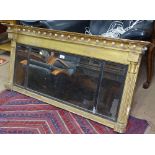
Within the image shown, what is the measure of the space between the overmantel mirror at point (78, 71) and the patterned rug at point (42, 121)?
0.04 m

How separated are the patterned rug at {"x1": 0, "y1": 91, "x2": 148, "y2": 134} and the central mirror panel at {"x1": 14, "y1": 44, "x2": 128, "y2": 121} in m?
0.07

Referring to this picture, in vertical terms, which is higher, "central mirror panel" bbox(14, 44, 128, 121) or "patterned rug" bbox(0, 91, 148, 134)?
"central mirror panel" bbox(14, 44, 128, 121)

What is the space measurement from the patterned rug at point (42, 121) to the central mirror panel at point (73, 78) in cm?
7

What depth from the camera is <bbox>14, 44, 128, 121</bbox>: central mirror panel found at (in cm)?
130

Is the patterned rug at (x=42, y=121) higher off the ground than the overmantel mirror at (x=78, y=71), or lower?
lower

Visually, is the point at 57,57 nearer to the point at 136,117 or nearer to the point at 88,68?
the point at 88,68

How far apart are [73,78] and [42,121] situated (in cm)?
30

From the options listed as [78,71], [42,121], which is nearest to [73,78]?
[78,71]

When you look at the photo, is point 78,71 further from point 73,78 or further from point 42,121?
point 42,121

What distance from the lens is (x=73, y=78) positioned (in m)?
1.42

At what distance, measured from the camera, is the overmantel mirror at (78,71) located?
123 centimetres
